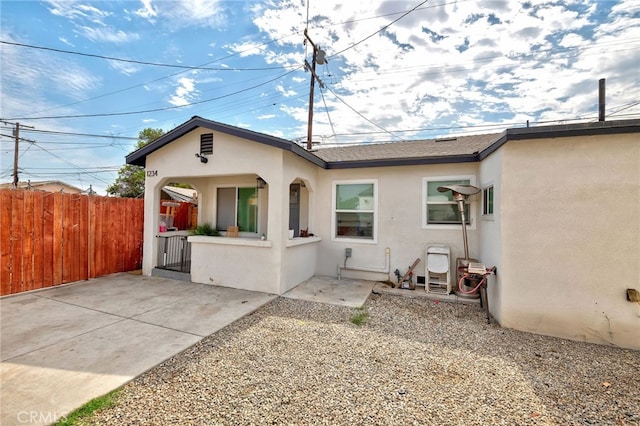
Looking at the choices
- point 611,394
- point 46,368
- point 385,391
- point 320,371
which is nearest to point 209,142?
point 46,368

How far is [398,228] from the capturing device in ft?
22.9

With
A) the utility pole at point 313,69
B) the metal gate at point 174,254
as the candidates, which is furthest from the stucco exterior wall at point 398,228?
the utility pole at point 313,69

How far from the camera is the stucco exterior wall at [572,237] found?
12.7 ft

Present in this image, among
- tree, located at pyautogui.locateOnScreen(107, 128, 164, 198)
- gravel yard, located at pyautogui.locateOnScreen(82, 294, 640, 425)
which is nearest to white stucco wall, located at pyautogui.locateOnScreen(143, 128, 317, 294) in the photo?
gravel yard, located at pyautogui.locateOnScreen(82, 294, 640, 425)

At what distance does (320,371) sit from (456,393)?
1.44 metres

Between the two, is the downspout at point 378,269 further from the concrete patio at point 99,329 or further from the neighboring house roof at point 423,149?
the neighboring house roof at point 423,149

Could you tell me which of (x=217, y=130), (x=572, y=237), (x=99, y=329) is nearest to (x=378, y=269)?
(x=572, y=237)

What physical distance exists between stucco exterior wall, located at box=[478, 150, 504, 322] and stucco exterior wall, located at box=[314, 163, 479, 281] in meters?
0.71

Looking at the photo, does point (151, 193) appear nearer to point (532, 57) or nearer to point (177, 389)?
point (177, 389)

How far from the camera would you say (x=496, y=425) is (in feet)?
7.42

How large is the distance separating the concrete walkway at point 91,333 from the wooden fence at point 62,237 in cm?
39

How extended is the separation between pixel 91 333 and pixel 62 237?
12.4ft

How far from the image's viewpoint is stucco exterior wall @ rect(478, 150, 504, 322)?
15.0 ft

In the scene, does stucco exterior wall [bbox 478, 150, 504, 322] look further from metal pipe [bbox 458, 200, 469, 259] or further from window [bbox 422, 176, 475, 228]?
window [bbox 422, 176, 475, 228]
